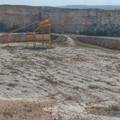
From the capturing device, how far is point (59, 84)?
16016 mm

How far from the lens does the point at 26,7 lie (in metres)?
33.7

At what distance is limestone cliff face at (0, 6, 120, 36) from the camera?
102ft

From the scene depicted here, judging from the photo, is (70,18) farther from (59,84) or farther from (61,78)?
(59,84)

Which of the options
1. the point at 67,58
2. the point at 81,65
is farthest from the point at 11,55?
the point at 81,65

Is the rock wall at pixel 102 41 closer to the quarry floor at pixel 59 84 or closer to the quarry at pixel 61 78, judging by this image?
the quarry at pixel 61 78

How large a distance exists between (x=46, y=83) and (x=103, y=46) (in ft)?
38.2

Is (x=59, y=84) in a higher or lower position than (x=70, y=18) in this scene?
lower

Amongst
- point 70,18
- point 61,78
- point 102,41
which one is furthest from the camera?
point 70,18

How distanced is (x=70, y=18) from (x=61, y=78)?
15.9 metres

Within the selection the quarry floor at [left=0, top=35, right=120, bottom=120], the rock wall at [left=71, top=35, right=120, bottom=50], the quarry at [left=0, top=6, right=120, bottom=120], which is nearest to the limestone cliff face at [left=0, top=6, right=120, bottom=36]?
the quarry at [left=0, top=6, right=120, bottom=120]

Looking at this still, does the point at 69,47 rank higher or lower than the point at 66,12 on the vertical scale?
lower

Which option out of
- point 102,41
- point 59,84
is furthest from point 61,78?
point 102,41

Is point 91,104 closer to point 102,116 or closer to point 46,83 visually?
point 102,116

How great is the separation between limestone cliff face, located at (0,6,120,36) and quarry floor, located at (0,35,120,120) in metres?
6.66
